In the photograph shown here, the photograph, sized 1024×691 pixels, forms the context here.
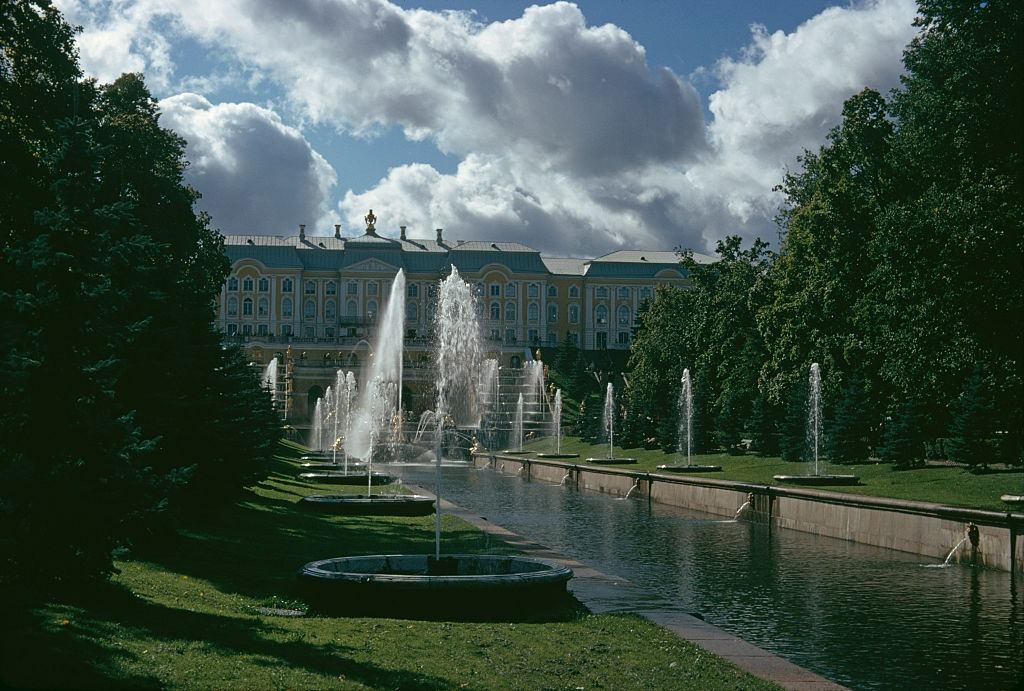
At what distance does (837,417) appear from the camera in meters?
35.5

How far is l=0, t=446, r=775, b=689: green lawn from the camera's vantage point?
7.48 meters

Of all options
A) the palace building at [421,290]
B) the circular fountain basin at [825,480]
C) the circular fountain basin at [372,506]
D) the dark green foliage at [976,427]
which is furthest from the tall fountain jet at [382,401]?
the palace building at [421,290]

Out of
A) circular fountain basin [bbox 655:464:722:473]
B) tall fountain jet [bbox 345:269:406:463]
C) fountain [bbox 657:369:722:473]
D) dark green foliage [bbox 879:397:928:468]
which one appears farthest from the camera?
tall fountain jet [bbox 345:269:406:463]

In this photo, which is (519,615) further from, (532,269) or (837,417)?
(532,269)

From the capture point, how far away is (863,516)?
844 inches

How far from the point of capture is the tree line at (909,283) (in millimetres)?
24094

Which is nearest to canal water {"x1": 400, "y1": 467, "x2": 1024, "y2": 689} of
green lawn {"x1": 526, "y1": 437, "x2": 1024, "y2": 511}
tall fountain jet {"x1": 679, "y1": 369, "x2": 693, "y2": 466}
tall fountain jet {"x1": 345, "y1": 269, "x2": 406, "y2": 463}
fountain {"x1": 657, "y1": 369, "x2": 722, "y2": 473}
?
green lawn {"x1": 526, "y1": 437, "x2": 1024, "y2": 511}

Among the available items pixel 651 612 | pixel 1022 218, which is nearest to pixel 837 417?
pixel 1022 218

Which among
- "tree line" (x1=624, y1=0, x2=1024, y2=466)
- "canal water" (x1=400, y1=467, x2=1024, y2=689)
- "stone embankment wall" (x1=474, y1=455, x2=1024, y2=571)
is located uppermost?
"tree line" (x1=624, y1=0, x2=1024, y2=466)

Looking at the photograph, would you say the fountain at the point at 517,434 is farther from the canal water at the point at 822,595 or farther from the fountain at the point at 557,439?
the canal water at the point at 822,595

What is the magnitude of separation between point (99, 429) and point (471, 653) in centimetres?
411

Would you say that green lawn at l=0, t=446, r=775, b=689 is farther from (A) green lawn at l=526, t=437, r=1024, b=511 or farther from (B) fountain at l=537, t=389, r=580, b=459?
(B) fountain at l=537, t=389, r=580, b=459

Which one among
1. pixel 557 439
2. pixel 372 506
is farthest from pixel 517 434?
pixel 372 506

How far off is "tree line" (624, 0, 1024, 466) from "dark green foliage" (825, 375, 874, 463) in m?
0.05
